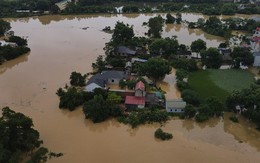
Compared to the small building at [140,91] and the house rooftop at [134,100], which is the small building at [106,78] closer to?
the house rooftop at [134,100]

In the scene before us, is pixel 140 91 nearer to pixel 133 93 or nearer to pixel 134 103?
pixel 133 93

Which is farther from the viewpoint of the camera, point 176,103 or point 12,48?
point 12,48

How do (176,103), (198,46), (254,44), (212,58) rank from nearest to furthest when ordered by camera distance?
(176,103)
(212,58)
(198,46)
(254,44)

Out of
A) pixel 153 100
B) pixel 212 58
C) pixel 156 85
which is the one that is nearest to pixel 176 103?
pixel 153 100

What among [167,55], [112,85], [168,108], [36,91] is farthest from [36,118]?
[167,55]

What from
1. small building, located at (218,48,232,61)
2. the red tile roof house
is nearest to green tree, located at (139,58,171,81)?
the red tile roof house

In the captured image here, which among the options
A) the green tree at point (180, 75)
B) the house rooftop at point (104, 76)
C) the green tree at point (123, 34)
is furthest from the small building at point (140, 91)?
the green tree at point (123, 34)

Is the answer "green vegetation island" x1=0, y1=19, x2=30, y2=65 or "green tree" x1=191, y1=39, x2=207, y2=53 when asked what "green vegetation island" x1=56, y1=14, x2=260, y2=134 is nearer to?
"green tree" x1=191, y1=39, x2=207, y2=53
